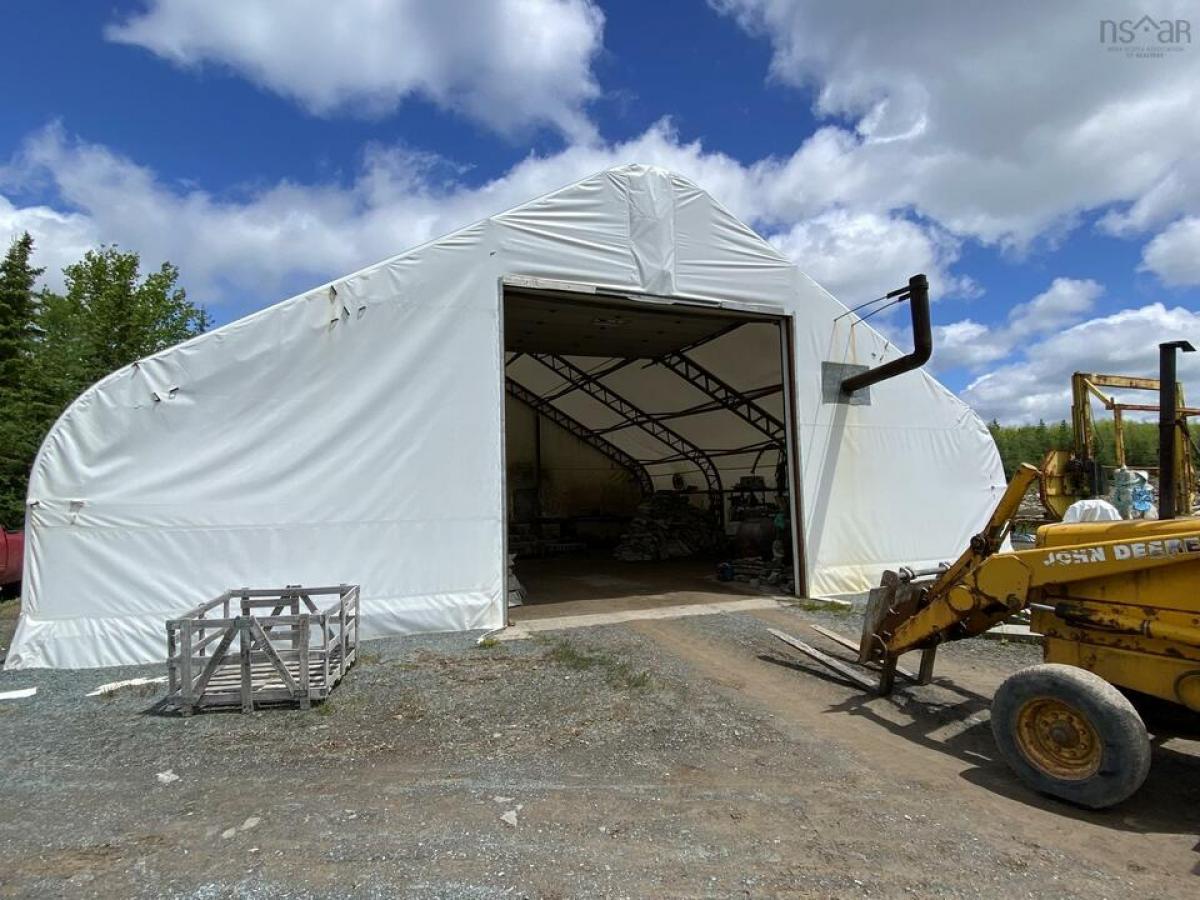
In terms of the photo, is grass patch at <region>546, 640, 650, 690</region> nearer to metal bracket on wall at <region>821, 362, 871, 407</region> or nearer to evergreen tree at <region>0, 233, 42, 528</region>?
metal bracket on wall at <region>821, 362, 871, 407</region>

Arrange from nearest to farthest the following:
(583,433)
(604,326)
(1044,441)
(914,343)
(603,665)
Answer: (603,665), (914,343), (604,326), (583,433), (1044,441)

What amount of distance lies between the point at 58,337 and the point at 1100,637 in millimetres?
30738

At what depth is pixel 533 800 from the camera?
4316 millimetres

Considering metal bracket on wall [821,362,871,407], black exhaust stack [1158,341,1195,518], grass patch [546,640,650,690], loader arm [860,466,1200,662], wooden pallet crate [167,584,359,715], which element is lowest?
grass patch [546,640,650,690]

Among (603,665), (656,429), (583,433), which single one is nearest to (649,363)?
(656,429)

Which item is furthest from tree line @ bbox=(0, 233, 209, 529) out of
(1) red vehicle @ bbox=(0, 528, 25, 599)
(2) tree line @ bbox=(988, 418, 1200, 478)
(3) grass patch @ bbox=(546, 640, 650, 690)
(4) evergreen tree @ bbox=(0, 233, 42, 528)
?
(2) tree line @ bbox=(988, 418, 1200, 478)

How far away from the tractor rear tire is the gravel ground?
7.1 inches

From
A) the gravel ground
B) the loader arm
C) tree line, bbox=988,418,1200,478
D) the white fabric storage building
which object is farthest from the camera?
tree line, bbox=988,418,1200,478

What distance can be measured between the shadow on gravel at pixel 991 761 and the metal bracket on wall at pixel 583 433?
723 inches

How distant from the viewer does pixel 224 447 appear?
8281 millimetres

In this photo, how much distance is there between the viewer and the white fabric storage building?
7789 millimetres

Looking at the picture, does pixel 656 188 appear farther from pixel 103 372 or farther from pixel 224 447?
pixel 103 372

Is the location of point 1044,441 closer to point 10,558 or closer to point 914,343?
point 914,343

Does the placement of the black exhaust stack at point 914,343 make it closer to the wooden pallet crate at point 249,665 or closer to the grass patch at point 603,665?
the grass patch at point 603,665
